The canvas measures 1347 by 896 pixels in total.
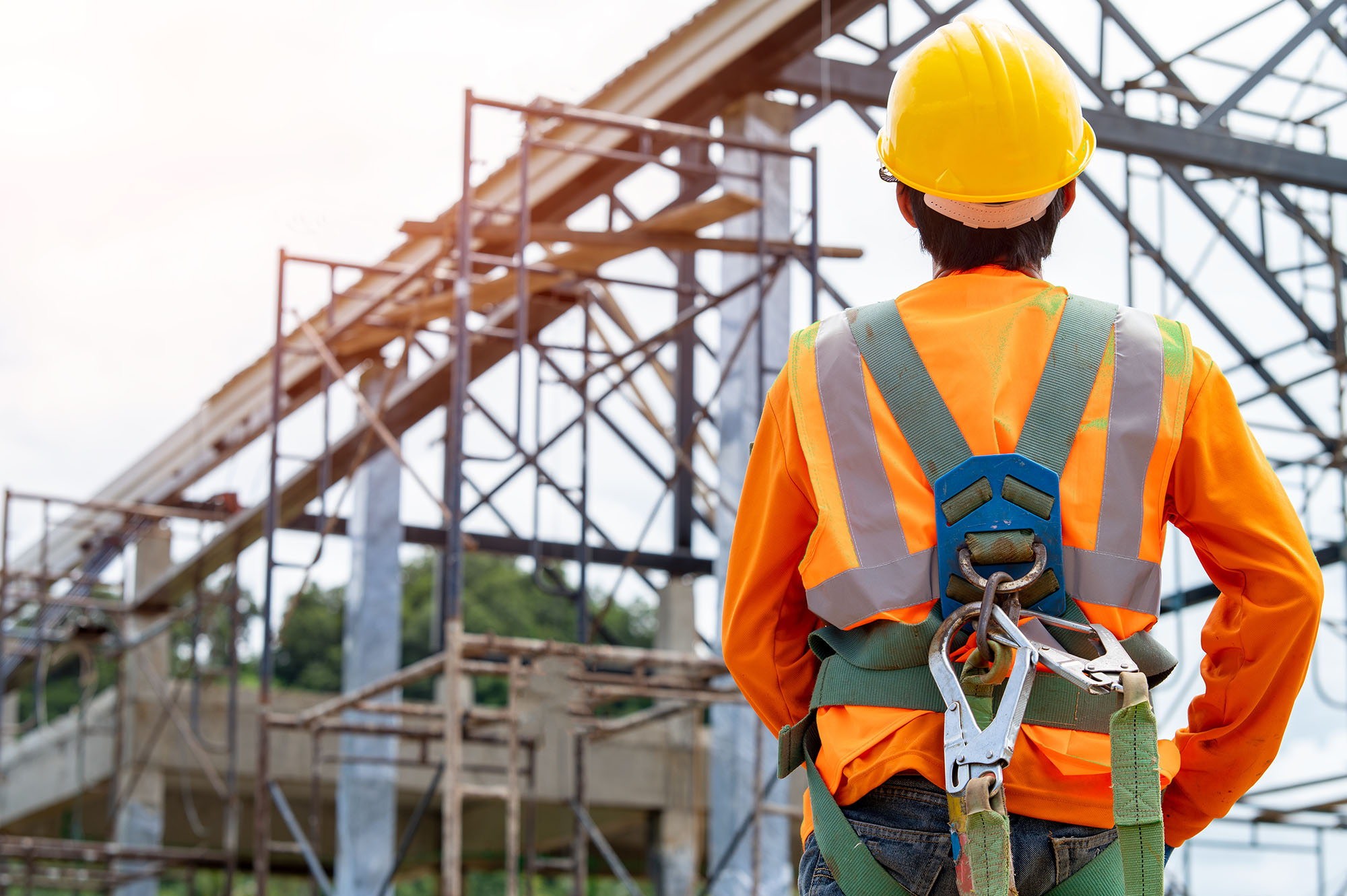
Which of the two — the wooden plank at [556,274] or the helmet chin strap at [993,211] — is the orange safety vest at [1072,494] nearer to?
the helmet chin strap at [993,211]

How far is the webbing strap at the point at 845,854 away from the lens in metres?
2.30

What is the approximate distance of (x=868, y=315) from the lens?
100 inches

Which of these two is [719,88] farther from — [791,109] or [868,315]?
[868,315]

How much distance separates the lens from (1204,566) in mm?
2486

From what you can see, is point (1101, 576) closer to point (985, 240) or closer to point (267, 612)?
point (985, 240)

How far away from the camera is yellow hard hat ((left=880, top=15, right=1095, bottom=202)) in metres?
2.51

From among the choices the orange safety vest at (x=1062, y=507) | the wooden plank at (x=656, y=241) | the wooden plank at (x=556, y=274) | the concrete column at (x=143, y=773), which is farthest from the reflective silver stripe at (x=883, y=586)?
the concrete column at (x=143, y=773)

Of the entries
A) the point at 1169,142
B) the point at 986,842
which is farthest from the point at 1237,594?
the point at 1169,142

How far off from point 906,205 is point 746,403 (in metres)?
10.7

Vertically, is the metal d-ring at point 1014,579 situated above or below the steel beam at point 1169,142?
below

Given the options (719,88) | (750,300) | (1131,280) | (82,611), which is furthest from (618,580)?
(82,611)

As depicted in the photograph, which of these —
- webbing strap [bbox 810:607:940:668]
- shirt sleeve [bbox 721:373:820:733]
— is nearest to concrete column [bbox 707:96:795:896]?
shirt sleeve [bbox 721:373:820:733]

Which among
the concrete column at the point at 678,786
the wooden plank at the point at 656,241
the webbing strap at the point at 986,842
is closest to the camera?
the webbing strap at the point at 986,842

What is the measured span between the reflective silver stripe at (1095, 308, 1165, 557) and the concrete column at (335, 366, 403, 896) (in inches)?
567
